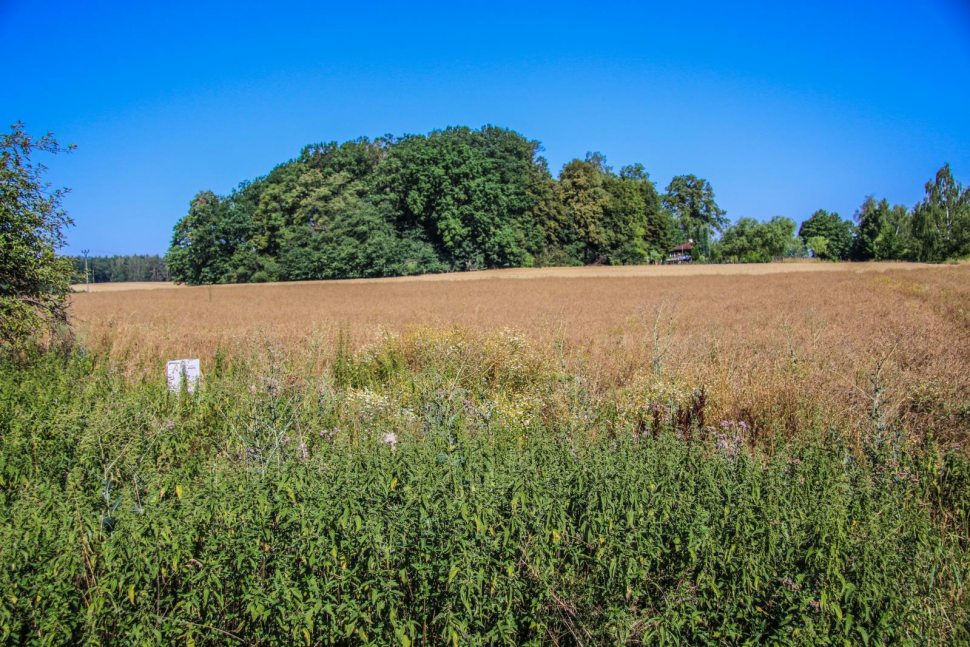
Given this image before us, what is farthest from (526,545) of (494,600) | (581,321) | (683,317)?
(683,317)

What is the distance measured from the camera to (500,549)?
308cm

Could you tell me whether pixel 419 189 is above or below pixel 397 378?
above

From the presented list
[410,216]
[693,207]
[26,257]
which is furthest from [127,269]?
[26,257]

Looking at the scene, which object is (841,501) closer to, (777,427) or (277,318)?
(777,427)

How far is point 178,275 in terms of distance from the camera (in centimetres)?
6606

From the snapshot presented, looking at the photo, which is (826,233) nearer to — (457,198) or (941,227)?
(941,227)

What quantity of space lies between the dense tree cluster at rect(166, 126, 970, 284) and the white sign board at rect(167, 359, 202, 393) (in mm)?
46236

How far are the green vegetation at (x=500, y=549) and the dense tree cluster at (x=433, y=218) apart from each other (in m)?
50.9

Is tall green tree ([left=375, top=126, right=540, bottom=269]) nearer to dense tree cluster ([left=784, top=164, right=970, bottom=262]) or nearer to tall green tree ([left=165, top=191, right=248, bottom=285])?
tall green tree ([left=165, top=191, right=248, bottom=285])

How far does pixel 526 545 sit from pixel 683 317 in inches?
542

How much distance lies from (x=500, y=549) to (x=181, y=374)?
246 inches

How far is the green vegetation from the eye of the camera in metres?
2.75

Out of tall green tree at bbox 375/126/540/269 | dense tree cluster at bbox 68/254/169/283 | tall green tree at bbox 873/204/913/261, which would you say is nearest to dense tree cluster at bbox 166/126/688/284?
tall green tree at bbox 375/126/540/269

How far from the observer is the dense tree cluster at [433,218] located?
56.0 meters
